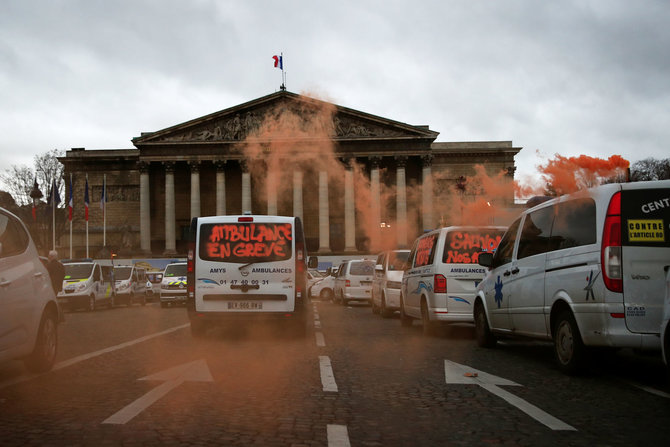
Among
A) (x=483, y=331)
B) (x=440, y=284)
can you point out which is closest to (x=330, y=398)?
(x=483, y=331)

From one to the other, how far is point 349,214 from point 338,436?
57.7m

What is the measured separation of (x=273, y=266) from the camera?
41.2 feet

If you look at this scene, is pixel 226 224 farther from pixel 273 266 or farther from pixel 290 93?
pixel 290 93

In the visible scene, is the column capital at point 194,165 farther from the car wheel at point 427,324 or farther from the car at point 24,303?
the car at point 24,303

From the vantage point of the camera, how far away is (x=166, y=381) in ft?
24.2

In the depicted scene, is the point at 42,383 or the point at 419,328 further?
the point at 419,328

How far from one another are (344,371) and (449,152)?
195 feet

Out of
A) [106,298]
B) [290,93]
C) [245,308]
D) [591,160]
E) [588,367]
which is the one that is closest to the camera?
[588,367]

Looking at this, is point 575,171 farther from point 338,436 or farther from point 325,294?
point 325,294

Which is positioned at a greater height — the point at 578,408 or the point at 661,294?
the point at 661,294

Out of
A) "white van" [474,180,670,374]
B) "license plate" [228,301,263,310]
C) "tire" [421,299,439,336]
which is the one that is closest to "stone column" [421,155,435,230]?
"tire" [421,299,439,336]

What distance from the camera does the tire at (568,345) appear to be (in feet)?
25.6

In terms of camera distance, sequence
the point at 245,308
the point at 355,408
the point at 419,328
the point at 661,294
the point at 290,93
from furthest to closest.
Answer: the point at 290,93 < the point at 419,328 < the point at 245,308 < the point at 661,294 < the point at 355,408

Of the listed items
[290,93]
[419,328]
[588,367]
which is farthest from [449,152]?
[588,367]
